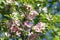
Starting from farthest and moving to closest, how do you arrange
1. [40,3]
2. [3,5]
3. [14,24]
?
[40,3], [3,5], [14,24]

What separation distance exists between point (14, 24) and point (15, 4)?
1.05 ft

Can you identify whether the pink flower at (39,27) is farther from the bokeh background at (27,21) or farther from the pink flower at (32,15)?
the pink flower at (32,15)

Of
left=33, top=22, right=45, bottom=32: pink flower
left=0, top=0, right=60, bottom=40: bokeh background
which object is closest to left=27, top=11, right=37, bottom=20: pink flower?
left=0, top=0, right=60, bottom=40: bokeh background

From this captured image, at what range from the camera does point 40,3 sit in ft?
11.1

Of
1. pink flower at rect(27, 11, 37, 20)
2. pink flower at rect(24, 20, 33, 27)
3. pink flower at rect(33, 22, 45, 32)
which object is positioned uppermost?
pink flower at rect(27, 11, 37, 20)

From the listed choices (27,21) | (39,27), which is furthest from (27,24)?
(39,27)

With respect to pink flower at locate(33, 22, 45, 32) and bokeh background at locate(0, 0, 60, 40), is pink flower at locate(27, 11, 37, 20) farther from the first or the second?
pink flower at locate(33, 22, 45, 32)

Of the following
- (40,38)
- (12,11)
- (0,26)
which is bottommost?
(40,38)

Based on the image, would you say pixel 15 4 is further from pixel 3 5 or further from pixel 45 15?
pixel 45 15

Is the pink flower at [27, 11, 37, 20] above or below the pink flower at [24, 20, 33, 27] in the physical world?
above

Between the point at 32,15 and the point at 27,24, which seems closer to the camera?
the point at 27,24

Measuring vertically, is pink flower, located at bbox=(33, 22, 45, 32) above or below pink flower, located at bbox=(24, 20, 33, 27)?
below

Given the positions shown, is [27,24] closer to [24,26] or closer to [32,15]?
[24,26]

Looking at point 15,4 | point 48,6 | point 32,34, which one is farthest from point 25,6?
point 48,6
